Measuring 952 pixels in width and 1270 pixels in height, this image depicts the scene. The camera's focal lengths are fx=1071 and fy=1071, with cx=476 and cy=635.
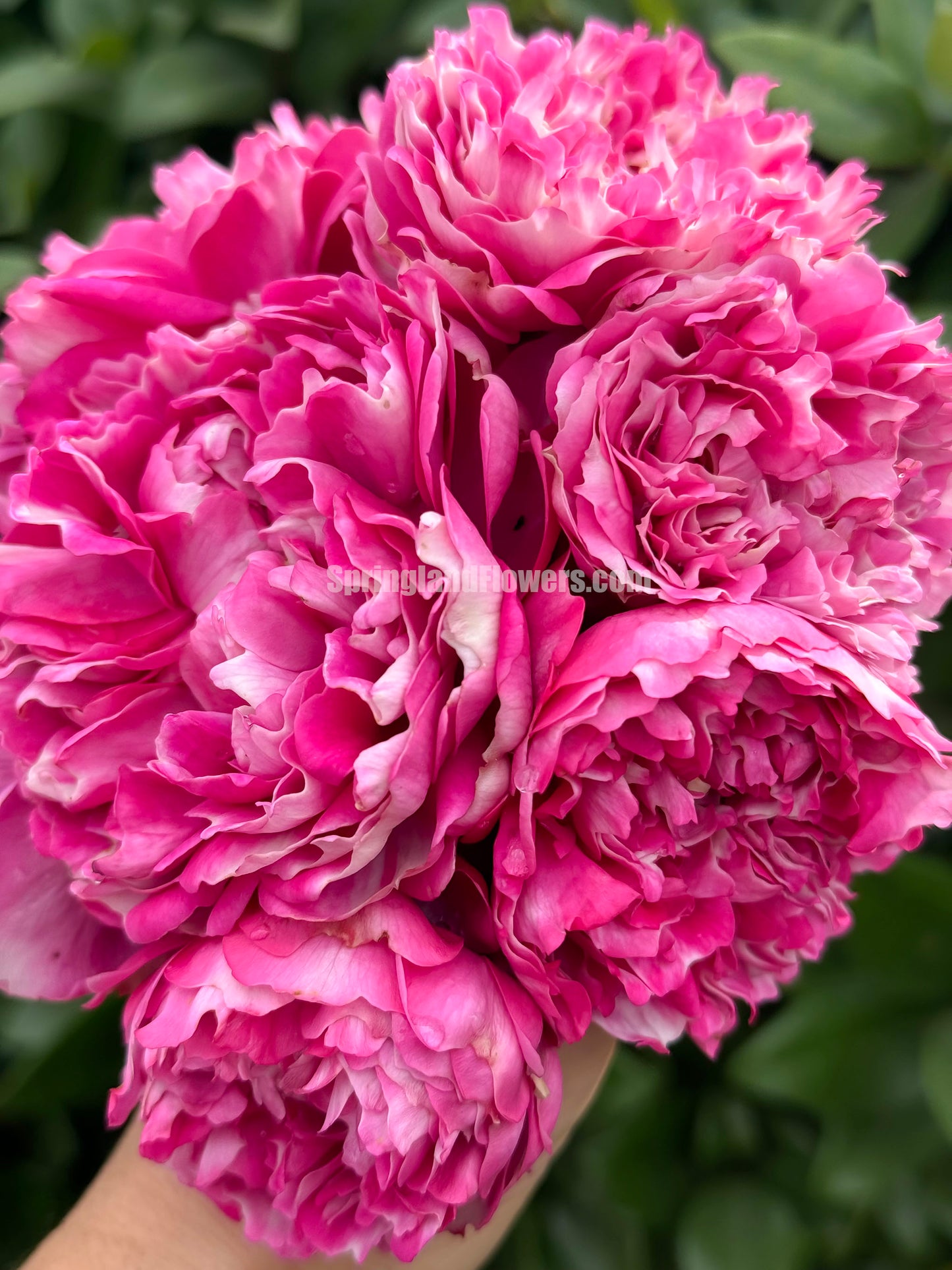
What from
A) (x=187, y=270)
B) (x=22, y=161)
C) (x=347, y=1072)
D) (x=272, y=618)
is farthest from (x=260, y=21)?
(x=347, y=1072)

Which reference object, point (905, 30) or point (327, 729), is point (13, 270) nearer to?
point (327, 729)

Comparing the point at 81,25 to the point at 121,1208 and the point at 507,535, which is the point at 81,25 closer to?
the point at 507,535

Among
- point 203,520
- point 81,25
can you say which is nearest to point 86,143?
point 81,25

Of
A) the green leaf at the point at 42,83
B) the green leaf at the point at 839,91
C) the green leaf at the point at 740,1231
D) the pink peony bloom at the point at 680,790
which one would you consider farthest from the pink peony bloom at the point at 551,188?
the green leaf at the point at 740,1231

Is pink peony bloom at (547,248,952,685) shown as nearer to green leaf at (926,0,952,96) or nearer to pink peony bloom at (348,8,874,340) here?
pink peony bloom at (348,8,874,340)

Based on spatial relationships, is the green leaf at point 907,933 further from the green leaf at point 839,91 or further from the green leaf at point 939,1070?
the green leaf at point 839,91

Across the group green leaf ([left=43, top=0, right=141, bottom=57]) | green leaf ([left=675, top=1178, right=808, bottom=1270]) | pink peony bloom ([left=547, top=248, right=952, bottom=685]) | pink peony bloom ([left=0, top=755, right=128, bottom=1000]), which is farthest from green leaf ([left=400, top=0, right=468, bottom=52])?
green leaf ([left=675, top=1178, right=808, bottom=1270])
